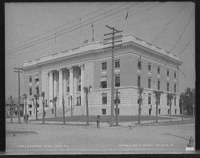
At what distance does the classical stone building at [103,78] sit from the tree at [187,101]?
209mm

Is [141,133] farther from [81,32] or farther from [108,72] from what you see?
[81,32]

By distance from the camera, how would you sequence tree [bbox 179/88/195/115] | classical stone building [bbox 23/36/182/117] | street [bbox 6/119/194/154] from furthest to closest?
classical stone building [bbox 23/36/182/117]
tree [bbox 179/88/195/115]
street [bbox 6/119/194/154]

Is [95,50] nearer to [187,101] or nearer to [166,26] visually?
[166,26]

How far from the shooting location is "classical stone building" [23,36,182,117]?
9.03 m

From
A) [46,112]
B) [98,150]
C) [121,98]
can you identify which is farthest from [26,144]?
[121,98]

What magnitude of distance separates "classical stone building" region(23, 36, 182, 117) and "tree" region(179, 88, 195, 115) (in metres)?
0.21

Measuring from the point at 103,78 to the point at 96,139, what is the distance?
1533 millimetres

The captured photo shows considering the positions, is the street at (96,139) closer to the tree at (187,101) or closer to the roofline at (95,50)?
the tree at (187,101)

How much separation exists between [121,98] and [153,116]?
921 millimetres

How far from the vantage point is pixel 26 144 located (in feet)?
28.5

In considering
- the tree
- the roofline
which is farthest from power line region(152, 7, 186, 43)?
the tree

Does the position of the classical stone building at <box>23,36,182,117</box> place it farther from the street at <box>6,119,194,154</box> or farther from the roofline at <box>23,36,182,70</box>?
the street at <box>6,119,194,154</box>

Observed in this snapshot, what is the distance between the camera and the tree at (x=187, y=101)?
347 inches

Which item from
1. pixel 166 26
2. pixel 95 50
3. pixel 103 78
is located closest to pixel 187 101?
pixel 166 26
